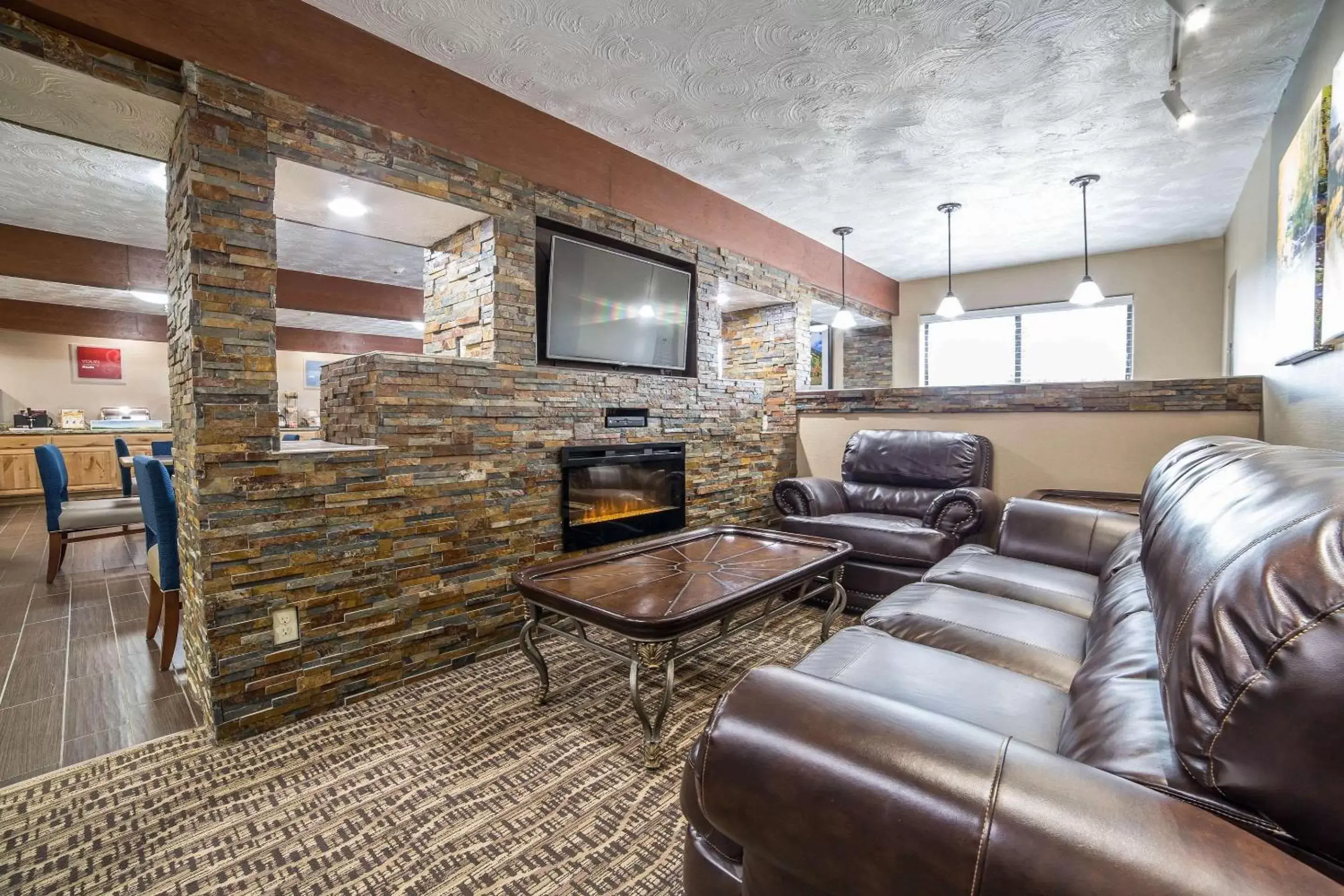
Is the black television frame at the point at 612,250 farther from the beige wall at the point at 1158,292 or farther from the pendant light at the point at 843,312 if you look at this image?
the beige wall at the point at 1158,292

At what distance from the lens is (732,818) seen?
2.71 ft

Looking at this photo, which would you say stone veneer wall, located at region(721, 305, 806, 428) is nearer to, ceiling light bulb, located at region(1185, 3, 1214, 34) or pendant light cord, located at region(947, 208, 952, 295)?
pendant light cord, located at region(947, 208, 952, 295)

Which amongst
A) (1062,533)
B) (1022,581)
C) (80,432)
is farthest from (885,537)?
(80,432)

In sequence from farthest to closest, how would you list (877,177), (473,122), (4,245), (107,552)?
(107,552) < (4,245) < (877,177) < (473,122)

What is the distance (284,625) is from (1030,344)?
279 inches

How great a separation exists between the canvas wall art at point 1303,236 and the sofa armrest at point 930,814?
221cm

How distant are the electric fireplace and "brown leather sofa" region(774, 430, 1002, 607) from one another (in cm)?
69

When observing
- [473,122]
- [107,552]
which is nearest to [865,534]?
[473,122]

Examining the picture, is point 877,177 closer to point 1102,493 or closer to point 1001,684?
point 1102,493

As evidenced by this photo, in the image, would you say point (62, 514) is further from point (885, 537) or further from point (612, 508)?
point (885, 537)

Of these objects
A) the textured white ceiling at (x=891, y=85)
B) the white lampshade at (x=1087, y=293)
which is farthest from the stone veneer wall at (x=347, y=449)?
the white lampshade at (x=1087, y=293)

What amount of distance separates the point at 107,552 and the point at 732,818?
20.4 ft

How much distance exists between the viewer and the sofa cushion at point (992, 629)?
144 centimetres

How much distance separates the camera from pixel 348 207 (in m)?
2.73
